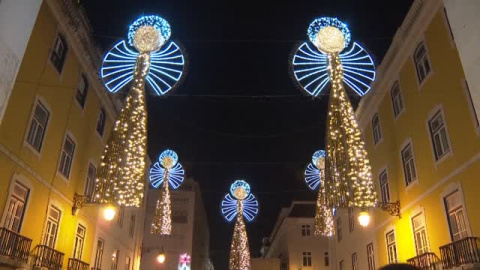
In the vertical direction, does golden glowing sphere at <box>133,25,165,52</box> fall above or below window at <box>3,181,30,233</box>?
above

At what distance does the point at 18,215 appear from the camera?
41.9 ft

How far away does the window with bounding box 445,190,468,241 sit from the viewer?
39.5 ft

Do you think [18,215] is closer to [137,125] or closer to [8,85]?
[137,125]

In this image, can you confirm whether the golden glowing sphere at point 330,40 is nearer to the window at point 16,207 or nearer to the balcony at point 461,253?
the balcony at point 461,253

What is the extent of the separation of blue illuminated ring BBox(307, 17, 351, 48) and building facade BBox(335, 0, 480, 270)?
3074 millimetres

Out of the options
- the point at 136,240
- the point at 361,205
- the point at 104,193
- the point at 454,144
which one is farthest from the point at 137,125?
the point at 136,240

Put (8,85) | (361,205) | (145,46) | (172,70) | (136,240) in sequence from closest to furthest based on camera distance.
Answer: (8,85), (361,205), (145,46), (172,70), (136,240)

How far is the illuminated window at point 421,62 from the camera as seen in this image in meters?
14.9

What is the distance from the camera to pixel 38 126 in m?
13.9

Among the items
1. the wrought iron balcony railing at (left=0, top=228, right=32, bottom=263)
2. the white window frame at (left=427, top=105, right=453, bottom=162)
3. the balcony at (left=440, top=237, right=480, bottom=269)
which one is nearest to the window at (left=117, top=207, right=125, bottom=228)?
the wrought iron balcony railing at (left=0, top=228, right=32, bottom=263)

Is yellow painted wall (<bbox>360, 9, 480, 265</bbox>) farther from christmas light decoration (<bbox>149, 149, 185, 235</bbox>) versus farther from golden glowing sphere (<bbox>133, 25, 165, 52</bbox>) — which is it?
christmas light decoration (<bbox>149, 149, 185, 235</bbox>)

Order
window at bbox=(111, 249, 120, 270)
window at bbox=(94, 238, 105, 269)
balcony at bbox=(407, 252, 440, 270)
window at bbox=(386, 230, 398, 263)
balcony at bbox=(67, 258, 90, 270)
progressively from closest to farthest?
balcony at bbox=(407, 252, 440, 270) < balcony at bbox=(67, 258, 90, 270) < window at bbox=(386, 230, 398, 263) < window at bbox=(94, 238, 105, 269) < window at bbox=(111, 249, 120, 270)

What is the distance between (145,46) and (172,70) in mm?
1834

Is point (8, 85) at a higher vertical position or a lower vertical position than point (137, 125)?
lower
